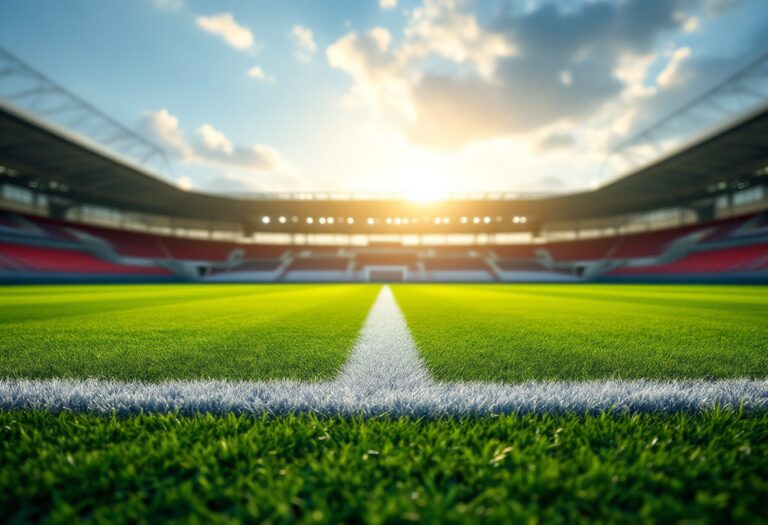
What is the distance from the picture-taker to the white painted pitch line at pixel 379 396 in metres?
1.22

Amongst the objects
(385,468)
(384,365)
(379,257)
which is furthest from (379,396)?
(379,257)

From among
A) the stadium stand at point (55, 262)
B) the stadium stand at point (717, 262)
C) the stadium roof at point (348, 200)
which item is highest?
the stadium roof at point (348, 200)

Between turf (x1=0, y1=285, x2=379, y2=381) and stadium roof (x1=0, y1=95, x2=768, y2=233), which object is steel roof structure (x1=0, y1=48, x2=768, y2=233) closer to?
stadium roof (x1=0, y1=95, x2=768, y2=233)

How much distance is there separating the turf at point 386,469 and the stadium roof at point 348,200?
62.8 ft

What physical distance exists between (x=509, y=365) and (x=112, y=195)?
3054 centimetres

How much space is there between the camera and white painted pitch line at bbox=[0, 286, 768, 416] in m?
1.22

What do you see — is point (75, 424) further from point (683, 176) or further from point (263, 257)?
point (263, 257)

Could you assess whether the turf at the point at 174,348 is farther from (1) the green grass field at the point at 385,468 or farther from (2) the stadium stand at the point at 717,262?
(2) the stadium stand at the point at 717,262

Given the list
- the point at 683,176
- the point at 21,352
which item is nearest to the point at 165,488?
the point at 21,352

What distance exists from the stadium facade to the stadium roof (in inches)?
4.4

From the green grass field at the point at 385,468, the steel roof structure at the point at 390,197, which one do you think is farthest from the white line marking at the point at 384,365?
the steel roof structure at the point at 390,197

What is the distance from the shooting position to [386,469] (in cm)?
82

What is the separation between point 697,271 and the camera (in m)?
20.3

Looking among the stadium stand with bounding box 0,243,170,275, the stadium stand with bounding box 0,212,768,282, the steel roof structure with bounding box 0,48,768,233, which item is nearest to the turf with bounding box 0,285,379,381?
the steel roof structure with bounding box 0,48,768,233
